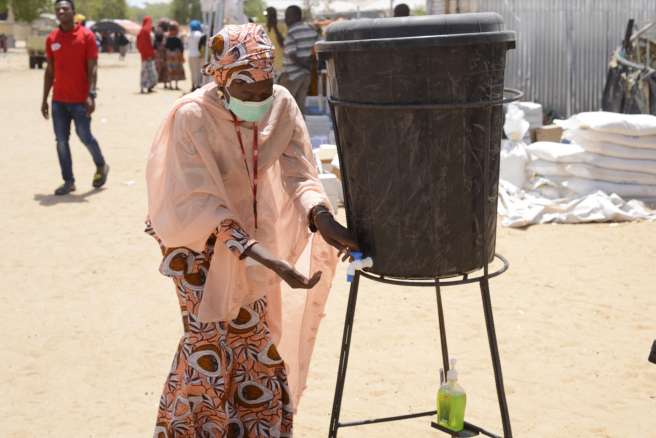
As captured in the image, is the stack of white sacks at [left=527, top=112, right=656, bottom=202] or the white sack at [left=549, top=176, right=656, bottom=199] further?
the white sack at [left=549, top=176, right=656, bottom=199]

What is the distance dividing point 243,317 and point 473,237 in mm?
868

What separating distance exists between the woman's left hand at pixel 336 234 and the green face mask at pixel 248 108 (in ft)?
1.31

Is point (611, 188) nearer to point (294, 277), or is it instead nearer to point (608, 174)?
point (608, 174)

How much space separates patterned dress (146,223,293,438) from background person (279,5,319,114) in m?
8.00

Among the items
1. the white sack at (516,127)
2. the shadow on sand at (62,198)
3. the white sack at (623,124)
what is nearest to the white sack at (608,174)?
the white sack at (623,124)

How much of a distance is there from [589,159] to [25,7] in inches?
1870

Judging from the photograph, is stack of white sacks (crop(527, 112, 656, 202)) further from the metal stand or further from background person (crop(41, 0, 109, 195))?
the metal stand

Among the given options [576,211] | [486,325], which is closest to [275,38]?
[576,211]

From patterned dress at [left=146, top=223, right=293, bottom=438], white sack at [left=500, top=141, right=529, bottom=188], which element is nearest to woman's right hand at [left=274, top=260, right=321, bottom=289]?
patterned dress at [left=146, top=223, right=293, bottom=438]

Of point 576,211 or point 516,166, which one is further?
point 516,166

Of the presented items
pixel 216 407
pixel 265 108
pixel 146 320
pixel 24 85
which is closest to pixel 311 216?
pixel 265 108

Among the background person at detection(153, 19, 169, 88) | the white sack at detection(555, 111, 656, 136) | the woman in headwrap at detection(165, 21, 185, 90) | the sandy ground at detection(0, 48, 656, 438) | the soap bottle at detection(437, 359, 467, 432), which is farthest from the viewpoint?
the background person at detection(153, 19, 169, 88)

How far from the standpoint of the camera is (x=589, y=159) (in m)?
7.53

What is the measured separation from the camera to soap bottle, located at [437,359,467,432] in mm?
3090
